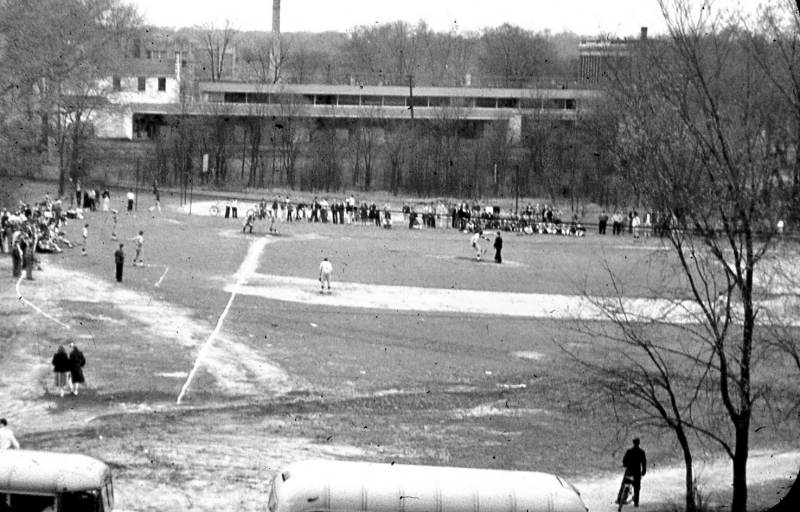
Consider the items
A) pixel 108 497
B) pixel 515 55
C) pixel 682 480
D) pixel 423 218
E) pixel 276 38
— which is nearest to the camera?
pixel 108 497

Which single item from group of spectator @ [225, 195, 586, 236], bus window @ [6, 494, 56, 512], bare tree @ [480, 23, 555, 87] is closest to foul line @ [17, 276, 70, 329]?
bus window @ [6, 494, 56, 512]

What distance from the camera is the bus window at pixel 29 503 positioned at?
55.9 ft

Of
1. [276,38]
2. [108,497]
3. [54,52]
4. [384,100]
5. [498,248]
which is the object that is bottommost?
[108,497]

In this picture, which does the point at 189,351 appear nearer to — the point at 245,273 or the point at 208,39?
the point at 245,273

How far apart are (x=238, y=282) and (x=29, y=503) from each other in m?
26.0

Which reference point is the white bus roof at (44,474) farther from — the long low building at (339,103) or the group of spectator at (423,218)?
the long low building at (339,103)

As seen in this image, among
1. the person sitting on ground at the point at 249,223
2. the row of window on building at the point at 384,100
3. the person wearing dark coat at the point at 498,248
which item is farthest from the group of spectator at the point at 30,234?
the row of window on building at the point at 384,100

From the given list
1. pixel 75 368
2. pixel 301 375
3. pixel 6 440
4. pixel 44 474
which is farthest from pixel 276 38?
pixel 44 474

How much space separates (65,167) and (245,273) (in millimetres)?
28312

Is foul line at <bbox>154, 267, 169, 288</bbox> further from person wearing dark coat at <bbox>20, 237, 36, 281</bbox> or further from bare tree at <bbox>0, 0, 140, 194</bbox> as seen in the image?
bare tree at <bbox>0, 0, 140, 194</bbox>

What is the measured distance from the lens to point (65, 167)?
70000mm

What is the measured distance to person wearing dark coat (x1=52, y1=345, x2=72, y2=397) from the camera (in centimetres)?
2642

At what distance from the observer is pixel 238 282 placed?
42.9m

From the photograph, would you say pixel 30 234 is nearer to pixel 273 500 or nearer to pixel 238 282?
pixel 238 282
